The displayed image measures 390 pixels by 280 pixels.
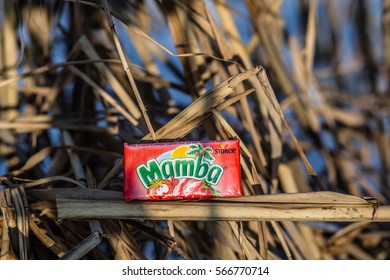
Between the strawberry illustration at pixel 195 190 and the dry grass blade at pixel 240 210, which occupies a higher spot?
the strawberry illustration at pixel 195 190

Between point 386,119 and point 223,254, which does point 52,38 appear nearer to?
point 223,254

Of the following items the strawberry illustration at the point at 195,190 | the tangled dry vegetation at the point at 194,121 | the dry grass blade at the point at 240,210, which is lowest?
the dry grass blade at the point at 240,210

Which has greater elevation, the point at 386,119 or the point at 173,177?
the point at 386,119

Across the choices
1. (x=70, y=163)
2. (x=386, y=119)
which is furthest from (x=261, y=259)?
(x=386, y=119)
